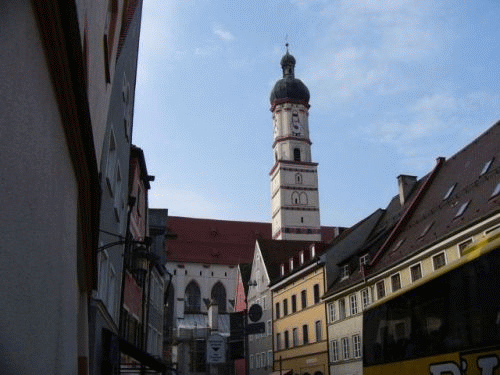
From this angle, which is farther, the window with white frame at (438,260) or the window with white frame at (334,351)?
the window with white frame at (334,351)

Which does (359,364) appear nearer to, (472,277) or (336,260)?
(336,260)

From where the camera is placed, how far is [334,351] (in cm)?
3881

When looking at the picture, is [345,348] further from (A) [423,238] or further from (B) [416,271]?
(A) [423,238]

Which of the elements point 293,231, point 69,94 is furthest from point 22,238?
point 293,231

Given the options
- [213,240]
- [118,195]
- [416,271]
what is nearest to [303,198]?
[213,240]

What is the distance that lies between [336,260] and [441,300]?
3076 cm

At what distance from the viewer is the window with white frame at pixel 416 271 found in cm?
2932

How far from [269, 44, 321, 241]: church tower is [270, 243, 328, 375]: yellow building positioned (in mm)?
33082

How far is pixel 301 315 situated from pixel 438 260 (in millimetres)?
18607

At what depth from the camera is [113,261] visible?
16531 mm

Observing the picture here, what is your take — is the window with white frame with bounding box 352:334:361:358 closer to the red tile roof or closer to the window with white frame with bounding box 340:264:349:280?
the window with white frame with bounding box 340:264:349:280

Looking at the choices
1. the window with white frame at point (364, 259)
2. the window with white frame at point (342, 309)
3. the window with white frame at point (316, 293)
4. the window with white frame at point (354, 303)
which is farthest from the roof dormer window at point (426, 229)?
the window with white frame at point (316, 293)

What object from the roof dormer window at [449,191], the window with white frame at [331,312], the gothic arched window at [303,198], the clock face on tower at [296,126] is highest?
the clock face on tower at [296,126]

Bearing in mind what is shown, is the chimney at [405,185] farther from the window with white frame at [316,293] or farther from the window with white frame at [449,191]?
the window with white frame at [316,293]
